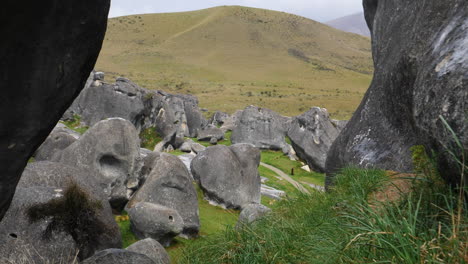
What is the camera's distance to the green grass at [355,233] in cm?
332

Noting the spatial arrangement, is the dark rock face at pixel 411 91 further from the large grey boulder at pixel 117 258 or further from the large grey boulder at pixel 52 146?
the large grey boulder at pixel 52 146

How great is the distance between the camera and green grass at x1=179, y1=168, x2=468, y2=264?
3.32 m

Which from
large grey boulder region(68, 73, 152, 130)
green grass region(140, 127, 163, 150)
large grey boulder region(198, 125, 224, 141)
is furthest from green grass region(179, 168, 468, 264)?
large grey boulder region(198, 125, 224, 141)

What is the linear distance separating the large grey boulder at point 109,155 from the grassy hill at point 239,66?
7118 centimetres

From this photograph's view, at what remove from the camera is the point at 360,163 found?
407 inches

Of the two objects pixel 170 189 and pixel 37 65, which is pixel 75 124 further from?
pixel 37 65

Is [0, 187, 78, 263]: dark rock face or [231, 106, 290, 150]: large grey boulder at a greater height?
[0, 187, 78, 263]: dark rock face

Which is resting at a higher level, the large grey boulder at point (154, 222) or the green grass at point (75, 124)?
the large grey boulder at point (154, 222)

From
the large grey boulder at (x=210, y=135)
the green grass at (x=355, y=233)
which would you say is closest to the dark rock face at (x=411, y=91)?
the green grass at (x=355, y=233)

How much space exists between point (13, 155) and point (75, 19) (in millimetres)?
1572

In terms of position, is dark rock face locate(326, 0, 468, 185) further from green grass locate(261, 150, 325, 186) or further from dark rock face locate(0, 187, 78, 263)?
green grass locate(261, 150, 325, 186)

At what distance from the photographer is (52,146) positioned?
17.5 meters

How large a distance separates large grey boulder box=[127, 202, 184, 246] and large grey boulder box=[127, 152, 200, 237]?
1610 mm

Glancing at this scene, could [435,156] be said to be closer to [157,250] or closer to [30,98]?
[30,98]
